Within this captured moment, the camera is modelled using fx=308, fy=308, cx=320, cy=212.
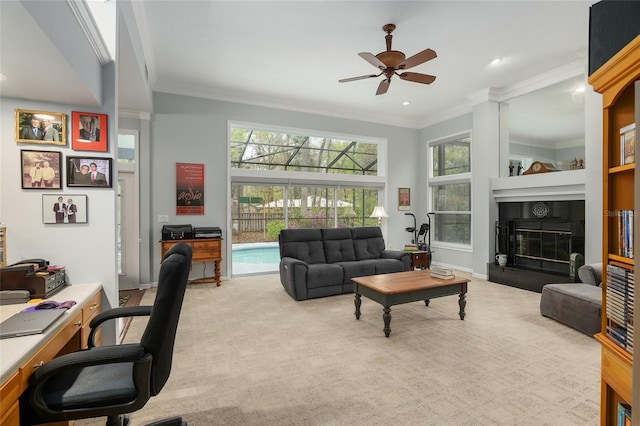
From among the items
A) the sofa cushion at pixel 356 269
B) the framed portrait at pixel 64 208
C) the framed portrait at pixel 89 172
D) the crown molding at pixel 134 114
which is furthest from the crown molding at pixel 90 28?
the sofa cushion at pixel 356 269

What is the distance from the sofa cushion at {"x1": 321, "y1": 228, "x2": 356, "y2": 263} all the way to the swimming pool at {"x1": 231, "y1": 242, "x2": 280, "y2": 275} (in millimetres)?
1432

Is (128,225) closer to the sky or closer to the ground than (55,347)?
closer to the sky

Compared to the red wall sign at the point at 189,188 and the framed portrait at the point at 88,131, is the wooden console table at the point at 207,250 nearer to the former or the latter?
the red wall sign at the point at 189,188

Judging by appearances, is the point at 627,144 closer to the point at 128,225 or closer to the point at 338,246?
the point at 338,246

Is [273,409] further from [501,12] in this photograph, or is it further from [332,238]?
[501,12]

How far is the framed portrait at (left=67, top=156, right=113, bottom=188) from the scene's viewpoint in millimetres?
2170

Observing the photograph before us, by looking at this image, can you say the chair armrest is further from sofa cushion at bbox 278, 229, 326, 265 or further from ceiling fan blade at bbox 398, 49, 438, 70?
ceiling fan blade at bbox 398, 49, 438, 70

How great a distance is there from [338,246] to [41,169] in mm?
3800

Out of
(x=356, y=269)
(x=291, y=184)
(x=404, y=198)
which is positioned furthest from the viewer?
(x=404, y=198)

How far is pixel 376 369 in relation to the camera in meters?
2.42

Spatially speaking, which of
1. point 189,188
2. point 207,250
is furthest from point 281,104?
point 207,250

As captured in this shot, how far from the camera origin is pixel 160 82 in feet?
16.5

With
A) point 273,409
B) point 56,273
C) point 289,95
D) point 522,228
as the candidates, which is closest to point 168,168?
point 289,95

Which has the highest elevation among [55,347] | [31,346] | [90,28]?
[90,28]
